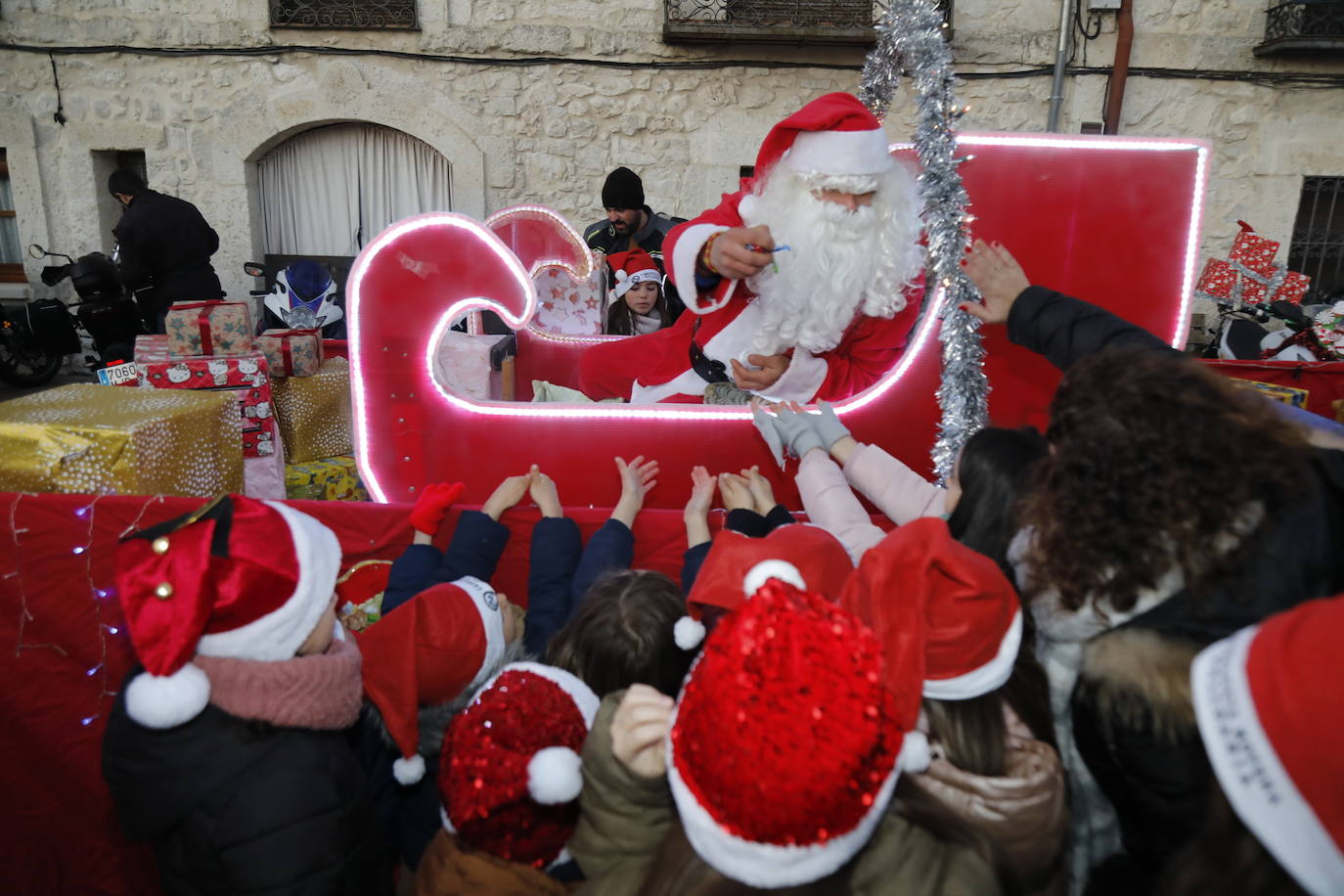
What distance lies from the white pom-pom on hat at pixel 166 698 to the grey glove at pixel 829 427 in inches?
53.3

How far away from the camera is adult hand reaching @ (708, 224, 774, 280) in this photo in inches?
80.3

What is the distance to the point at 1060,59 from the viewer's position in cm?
690

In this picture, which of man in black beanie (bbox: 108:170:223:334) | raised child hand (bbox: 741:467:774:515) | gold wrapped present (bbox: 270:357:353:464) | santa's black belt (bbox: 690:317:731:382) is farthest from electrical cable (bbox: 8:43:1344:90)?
raised child hand (bbox: 741:467:774:515)

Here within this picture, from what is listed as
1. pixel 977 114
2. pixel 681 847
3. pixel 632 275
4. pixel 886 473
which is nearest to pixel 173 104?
pixel 632 275

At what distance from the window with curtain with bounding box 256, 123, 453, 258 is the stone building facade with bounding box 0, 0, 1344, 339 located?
40 centimetres

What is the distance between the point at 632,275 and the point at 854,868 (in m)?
3.92

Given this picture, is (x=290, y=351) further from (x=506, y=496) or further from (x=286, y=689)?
(x=286, y=689)

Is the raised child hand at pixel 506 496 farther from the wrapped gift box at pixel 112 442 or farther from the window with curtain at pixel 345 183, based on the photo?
the window with curtain at pixel 345 183

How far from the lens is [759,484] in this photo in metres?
1.87

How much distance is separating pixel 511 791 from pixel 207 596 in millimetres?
500

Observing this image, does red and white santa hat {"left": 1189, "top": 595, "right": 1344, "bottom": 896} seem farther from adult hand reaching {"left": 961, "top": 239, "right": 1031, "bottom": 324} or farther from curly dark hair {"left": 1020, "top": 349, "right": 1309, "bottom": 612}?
adult hand reaching {"left": 961, "top": 239, "right": 1031, "bottom": 324}

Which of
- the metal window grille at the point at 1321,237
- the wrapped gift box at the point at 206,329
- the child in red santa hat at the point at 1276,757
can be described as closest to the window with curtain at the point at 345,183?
the wrapped gift box at the point at 206,329

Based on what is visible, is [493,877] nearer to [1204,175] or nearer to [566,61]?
[1204,175]

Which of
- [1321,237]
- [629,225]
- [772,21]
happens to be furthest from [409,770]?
[1321,237]
